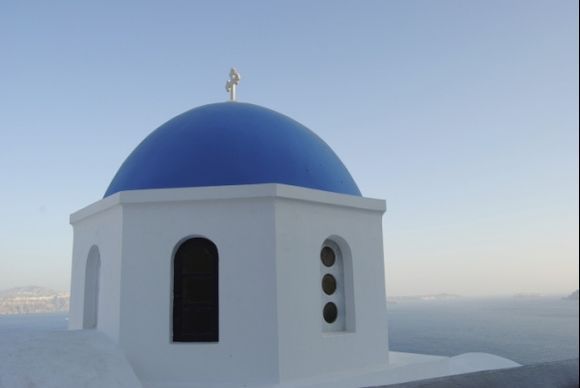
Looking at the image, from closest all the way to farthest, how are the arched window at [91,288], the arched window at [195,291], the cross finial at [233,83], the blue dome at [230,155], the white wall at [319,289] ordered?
the white wall at [319,289]
the arched window at [195,291]
the blue dome at [230,155]
the arched window at [91,288]
the cross finial at [233,83]

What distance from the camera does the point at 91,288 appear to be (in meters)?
7.66

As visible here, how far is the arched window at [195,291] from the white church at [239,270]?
14 millimetres

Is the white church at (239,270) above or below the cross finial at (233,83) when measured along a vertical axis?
below

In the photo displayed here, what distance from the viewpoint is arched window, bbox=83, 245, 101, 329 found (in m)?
7.54

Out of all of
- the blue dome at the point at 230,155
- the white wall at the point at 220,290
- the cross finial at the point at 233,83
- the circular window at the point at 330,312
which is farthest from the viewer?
the cross finial at the point at 233,83

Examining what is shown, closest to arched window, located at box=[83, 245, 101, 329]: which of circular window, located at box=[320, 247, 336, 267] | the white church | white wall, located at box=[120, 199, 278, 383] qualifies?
the white church

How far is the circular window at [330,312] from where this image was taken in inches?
277

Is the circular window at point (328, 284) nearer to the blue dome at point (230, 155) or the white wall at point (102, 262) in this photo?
the blue dome at point (230, 155)

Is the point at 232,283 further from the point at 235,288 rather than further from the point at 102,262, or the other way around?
the point at 102,262

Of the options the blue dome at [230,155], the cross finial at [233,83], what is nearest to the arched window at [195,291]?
the blue dome at [230,155]

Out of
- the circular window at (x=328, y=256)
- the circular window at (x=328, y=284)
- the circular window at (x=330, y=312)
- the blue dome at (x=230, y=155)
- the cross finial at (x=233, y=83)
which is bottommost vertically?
the circular window at (x=330, y=312)

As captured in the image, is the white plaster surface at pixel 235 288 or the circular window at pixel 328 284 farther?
the circular window at pixel 328 284

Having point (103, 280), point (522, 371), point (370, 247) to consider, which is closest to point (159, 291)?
point (103, 280)

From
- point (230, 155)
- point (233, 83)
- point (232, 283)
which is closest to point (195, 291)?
point (232, 283)
